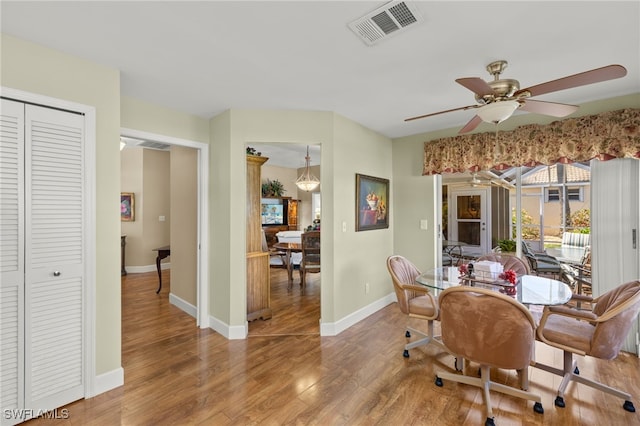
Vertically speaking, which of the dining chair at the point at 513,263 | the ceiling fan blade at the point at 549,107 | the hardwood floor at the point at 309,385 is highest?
the ceiling fan blade at the point at 549,107

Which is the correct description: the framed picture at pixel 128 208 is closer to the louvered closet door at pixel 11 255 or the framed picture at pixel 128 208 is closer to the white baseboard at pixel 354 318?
the louvered closet door at pixel 11 255

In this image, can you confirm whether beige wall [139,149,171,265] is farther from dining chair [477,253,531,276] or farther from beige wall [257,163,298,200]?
dining chair [477,253,531,276]

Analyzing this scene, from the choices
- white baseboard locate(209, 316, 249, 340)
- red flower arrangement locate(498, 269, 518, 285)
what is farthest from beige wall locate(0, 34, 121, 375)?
red flower arrangement locate(498, 269, 518, 285)

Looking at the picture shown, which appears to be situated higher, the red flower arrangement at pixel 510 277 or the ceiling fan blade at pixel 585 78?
the ceiling fan blade at pixel 585 78

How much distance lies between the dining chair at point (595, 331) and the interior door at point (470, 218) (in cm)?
508

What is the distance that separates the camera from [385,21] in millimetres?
1710

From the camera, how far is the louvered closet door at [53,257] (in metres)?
1.92

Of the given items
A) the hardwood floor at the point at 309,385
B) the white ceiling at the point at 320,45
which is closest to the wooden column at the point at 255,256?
the hardwood floor at the point at 309,385

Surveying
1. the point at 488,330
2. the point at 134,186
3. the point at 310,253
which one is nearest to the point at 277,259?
the point at 310,253

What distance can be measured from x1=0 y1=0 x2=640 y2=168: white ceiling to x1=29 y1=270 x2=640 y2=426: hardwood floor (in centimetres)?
251

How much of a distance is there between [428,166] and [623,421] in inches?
116

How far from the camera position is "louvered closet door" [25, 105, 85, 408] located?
192 cm

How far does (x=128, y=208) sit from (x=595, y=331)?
765 cm

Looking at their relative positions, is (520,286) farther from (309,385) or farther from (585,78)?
(309,385)
